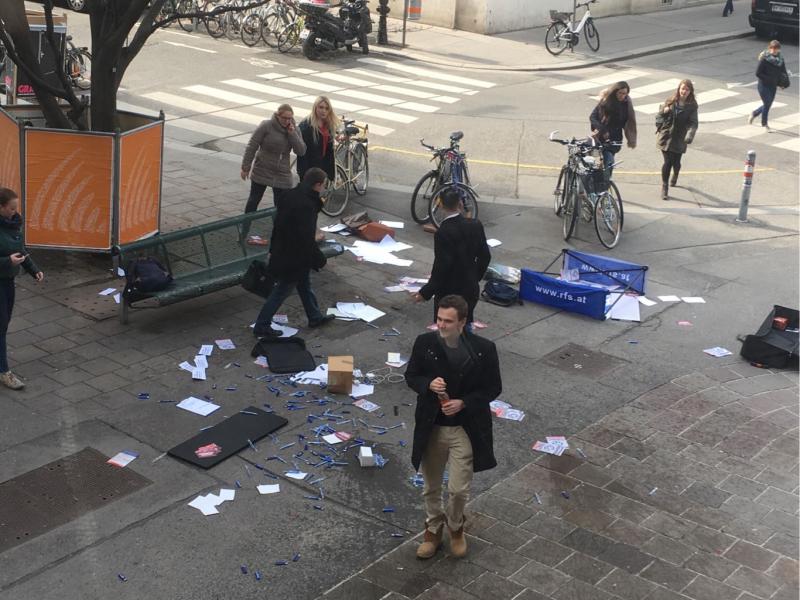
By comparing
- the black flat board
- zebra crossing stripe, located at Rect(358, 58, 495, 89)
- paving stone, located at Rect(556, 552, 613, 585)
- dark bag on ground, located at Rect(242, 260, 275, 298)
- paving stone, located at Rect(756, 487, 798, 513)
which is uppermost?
zebra crossing stripe, located at Rect(358, 58, 495, 89)

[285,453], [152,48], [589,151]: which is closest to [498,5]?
[152,48]

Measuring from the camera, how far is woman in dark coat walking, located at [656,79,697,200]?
1520cm

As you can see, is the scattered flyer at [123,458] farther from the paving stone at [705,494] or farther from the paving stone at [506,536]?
the paving stone at [705,494]

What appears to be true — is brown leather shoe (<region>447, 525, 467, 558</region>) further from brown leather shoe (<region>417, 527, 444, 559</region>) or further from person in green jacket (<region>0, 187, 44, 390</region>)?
person in green jacket (<region>0, 187, 44, 390</region>)

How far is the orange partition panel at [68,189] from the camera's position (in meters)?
11.2

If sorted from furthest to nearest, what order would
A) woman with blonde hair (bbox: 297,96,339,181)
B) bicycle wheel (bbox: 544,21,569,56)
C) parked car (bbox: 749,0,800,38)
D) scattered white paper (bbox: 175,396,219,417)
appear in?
parked car (bbox: 749,0,800,38)
bicycle wheel (bbox: 544,21,569,56)
woman with blonde hair (bbox: 297,96,339,181)
scattered white paper (bbox: 175,396,219,417)

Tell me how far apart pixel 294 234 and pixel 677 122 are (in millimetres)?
7576

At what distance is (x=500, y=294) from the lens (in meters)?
11.5

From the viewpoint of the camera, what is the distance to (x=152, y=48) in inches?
989

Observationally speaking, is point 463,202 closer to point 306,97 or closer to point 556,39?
point 306,97

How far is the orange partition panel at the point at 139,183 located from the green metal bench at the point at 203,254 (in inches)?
31.1

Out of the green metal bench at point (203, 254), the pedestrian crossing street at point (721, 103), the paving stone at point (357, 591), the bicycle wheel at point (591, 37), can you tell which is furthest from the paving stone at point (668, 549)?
the bicycle wheel at point (591, 37)

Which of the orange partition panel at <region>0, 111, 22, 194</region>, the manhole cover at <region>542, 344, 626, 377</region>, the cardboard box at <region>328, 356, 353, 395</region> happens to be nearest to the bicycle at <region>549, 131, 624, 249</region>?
the manhole cover at <region>542, 344, 626, 377</region>

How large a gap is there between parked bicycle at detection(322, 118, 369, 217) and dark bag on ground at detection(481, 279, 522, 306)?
326cm
